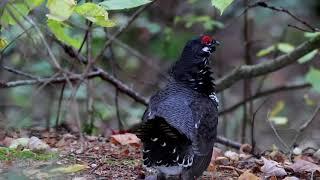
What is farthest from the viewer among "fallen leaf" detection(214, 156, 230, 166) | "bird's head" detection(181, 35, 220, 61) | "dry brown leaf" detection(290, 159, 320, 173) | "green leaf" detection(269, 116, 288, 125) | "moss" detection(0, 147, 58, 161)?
"green leaf" detection(269, 116, 288, 125)

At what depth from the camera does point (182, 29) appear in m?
11.7

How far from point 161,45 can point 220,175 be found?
4.73m

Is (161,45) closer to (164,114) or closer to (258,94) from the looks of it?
(258,94)

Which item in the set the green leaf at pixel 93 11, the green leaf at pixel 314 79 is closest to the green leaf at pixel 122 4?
the green leaf at pixel 93 11

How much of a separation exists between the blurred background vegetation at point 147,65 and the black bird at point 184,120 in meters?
1.07

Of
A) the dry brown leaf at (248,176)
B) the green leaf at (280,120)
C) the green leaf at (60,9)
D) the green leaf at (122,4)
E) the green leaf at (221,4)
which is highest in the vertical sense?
the green leaf at (221,4)

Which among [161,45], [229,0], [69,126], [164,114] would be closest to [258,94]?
[161,45]

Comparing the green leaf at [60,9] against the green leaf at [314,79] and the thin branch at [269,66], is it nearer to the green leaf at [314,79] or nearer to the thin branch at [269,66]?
the thin branch at [269,66]

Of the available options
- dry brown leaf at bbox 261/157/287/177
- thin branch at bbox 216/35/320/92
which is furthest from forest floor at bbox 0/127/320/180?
thin branch at bbox 216/35/320/92

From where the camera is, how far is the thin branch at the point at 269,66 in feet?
21.3

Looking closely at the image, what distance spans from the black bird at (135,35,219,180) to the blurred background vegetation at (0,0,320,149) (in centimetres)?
107

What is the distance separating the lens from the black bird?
172 inches

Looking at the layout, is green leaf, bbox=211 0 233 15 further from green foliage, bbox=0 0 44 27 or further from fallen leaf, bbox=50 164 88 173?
fallen leaf, bbox=50 164 88 173

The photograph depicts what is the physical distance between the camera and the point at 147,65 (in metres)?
10.9
